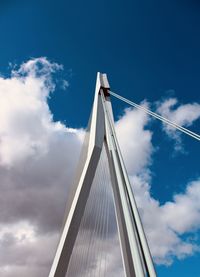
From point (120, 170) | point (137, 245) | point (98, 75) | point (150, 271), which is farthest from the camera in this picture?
point (98, 75)

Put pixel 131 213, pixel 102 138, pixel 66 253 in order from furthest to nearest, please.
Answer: pixel 102 138, pixel 66 253, pixel 131 213

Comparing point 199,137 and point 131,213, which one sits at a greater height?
point 199,137

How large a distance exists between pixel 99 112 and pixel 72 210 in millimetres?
3865

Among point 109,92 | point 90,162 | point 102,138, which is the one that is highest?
point 109,92

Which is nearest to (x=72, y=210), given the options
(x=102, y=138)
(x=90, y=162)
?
(x=90, y=162)

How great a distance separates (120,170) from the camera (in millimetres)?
7605

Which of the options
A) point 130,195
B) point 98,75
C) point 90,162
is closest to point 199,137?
point 130,195

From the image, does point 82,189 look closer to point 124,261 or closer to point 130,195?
point 124,261

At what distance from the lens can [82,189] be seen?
36.4ft

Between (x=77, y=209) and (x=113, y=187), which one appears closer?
(x=113, y=187)

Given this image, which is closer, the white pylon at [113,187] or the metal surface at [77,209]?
the white pylon at [113,187]

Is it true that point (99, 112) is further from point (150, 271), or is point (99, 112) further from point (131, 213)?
point (150, 271)

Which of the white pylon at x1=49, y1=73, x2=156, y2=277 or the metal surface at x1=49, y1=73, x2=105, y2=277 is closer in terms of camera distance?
the white pylon at x1=49, y1=73, x2=156, y2=277

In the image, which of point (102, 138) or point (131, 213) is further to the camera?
point (102, 138)
